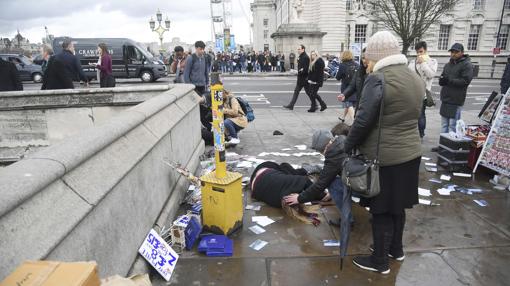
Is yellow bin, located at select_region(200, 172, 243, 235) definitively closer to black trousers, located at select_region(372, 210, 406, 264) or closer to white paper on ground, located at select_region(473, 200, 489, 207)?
black trousers, located at select_region(372, 210, 406, 264)

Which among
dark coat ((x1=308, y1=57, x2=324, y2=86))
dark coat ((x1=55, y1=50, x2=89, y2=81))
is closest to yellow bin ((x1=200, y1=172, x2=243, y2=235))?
dark coat ((x1=55, y1=50, x2=89, y2=81))

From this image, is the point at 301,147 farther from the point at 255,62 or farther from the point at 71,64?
the point at 255,62

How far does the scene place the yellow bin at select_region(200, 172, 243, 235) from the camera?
3561mm

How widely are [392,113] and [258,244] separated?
1860mm

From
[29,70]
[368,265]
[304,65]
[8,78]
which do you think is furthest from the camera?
[29,70]

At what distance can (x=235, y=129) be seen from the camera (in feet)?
23.7

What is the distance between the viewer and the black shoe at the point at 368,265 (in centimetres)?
312

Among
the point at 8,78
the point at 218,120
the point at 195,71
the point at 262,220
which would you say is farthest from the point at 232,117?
the point at 8,78

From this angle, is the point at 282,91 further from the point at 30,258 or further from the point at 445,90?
the point at 30,258

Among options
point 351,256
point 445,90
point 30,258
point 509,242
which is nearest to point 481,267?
point 509,242

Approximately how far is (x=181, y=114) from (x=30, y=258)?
11.0 ft

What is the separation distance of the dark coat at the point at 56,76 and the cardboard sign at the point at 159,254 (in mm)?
5452

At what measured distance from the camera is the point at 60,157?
6.50 ft

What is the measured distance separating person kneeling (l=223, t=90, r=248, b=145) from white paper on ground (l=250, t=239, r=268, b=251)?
3559mm
